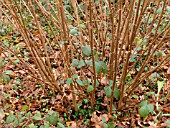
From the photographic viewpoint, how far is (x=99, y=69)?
172 centimetres

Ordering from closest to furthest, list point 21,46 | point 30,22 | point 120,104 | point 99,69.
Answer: point 99,69 → point 120,104 → point 21,46 → point 30,22

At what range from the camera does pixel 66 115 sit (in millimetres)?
2197

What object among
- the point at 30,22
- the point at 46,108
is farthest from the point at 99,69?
the point at 30,22

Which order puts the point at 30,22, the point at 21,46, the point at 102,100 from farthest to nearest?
1. the point at 30,22
2. the point at 21,46
3. the point at 102,100

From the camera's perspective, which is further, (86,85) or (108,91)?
(86,85)

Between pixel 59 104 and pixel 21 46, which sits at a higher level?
pixel 21 46

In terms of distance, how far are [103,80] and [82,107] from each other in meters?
0.32

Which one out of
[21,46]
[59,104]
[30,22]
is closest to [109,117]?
[59,104]

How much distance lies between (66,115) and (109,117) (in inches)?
15.1

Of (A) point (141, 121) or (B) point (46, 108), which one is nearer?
(A) point (141, 121)

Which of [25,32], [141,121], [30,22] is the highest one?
[30,22]

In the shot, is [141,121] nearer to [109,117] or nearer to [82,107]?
[109,117]

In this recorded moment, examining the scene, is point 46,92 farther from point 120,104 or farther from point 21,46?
point 21,46

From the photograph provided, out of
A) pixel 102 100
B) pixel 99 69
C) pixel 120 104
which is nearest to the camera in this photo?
pixel 99 69
